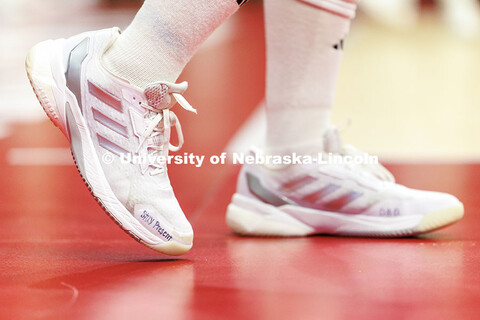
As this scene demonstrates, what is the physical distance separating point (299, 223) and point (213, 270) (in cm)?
45

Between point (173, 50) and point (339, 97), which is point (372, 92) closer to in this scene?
point (339, 97)

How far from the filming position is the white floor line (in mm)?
2359

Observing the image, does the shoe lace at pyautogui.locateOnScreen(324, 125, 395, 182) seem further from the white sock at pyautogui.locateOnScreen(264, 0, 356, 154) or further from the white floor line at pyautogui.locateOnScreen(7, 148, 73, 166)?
the white floor line at pyautogui.locateOnScreen(7, 148, 73, 166)

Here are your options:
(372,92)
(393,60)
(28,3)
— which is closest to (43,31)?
(28,3)

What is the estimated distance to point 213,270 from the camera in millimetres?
1045

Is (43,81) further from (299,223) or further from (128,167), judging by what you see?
(299,223)

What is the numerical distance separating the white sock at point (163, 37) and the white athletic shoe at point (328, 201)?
416 mm

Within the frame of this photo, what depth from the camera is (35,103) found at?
3764 millimetres

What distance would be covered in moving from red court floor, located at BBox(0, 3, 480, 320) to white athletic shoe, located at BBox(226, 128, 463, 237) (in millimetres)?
44

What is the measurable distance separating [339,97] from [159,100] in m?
3.29

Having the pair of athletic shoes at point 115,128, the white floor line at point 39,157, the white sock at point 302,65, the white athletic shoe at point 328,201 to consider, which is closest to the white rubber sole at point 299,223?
the white athletic shoe at point 328,201

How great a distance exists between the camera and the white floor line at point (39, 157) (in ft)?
7.74

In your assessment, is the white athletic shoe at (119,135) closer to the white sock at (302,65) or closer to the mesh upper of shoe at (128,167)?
A: the mesh upper of shoe at (128,167)

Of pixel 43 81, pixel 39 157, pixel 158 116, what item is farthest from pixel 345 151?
pixel 39 157
